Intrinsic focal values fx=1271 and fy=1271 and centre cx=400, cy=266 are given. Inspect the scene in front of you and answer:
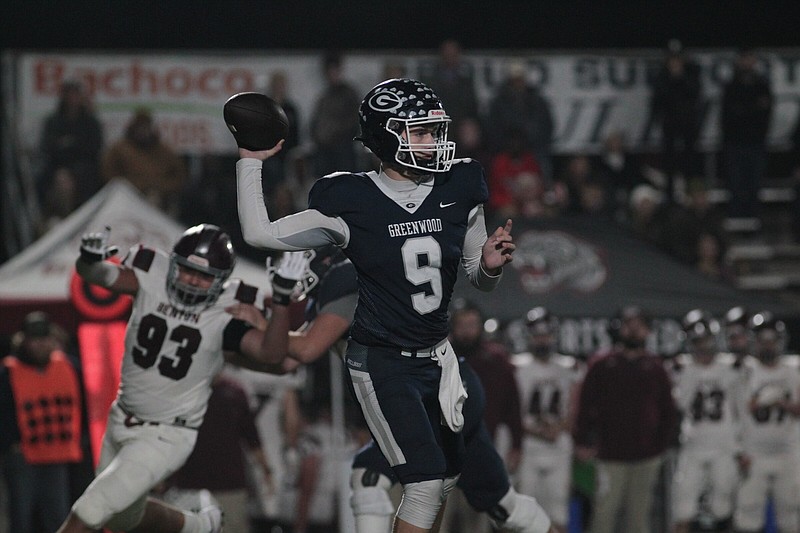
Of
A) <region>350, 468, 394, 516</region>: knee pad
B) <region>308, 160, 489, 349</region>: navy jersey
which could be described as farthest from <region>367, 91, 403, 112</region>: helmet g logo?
<region>350, 468, 394, 516</region>: knee pad

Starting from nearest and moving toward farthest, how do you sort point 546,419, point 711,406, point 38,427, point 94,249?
point 94,249 < point 38,427 < point 546,419 < point 711,406

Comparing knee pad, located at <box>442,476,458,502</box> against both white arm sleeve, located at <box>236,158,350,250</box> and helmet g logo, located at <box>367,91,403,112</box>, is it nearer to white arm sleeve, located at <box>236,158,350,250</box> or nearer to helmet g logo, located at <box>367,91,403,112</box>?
white arm sleeve, located at <box>236,158,350,250</box>

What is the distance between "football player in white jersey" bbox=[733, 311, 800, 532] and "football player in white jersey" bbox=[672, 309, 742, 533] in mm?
139

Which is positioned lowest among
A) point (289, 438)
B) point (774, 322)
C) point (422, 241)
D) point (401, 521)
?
point (289, 438)

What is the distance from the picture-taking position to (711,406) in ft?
27.9

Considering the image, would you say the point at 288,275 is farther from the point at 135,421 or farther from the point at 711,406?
the point at 711,406

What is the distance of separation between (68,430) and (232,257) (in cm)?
260

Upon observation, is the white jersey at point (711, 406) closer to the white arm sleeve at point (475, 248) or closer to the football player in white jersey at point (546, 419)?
the football player in white jersey at point (546, 419)

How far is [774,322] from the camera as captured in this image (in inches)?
338

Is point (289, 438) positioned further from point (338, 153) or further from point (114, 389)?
point (338, 153)

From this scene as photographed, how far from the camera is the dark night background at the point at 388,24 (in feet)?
37.6

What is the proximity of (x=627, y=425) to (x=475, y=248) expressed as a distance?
3843 mm

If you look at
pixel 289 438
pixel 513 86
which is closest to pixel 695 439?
pixel 289 438

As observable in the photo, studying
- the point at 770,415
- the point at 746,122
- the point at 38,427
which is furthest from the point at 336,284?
the point at 746,122
